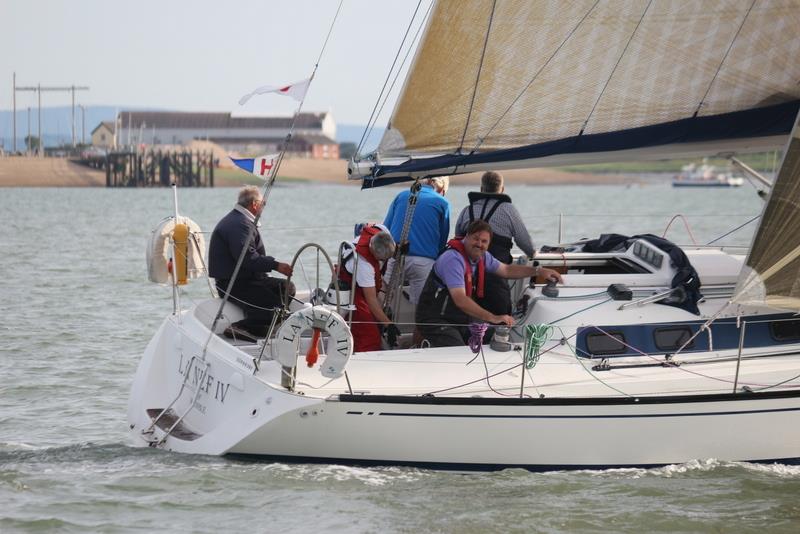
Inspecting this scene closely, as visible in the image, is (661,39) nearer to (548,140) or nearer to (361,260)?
(548,140)

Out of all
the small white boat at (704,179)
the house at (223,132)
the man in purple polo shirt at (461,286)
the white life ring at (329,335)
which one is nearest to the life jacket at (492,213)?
the man in purple polo shirt at (461,286)

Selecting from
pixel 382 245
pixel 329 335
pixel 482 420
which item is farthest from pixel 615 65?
pixel 329 335

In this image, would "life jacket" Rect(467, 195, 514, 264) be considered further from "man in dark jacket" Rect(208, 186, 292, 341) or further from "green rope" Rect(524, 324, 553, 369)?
"man in dark jacket" Rect(208, 186, 292, 341)

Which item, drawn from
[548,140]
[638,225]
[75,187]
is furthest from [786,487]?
[75,187]

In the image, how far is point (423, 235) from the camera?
9023 millimetres

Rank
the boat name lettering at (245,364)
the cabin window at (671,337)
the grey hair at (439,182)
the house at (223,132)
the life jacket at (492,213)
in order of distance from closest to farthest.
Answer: the boat name lettering at (245,364), the cabin window at (671,337), the life jacket at (492,213), the grey hair at (439,182), the house at (223,132)

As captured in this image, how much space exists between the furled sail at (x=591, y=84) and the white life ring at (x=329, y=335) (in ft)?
4.26

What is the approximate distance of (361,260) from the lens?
8.51 meters

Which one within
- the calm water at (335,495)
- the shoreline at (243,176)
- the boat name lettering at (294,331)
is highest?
the shoreline at (243,176)

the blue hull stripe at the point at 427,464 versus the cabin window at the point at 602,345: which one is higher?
the cabin window at the point at 602,345

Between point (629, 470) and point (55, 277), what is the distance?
51.3 ft

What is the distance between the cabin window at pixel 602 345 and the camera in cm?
840

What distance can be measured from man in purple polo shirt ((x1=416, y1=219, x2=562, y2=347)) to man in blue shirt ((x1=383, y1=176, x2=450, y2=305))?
43 cm

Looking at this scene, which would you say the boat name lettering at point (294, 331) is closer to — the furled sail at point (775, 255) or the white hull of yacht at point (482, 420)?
the white hull of yacht at point (482, 420)
